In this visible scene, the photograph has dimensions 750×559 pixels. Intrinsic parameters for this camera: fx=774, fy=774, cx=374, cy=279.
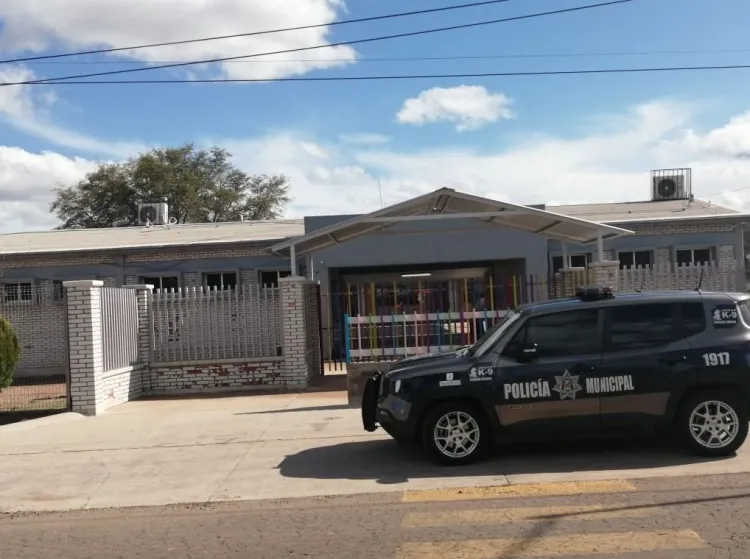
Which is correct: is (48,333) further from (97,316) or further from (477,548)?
(477,548)

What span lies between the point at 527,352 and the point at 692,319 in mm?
1778

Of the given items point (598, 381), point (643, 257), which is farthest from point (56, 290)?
point (598, 381)

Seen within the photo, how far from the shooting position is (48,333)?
2327cm

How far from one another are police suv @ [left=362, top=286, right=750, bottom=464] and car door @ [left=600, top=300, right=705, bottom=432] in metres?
0.01

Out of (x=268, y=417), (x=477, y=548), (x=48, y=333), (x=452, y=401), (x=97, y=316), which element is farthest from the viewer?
(x=48, y=333)

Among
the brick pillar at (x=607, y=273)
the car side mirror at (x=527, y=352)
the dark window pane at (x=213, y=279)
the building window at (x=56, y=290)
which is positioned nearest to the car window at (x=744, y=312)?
the car side mirror at (x=527, y=352)

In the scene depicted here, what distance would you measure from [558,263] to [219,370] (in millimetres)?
12626

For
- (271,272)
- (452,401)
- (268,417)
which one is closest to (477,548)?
(452,401)

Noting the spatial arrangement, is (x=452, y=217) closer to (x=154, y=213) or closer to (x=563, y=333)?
(x=563, y=333)

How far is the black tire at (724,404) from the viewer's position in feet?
26.1

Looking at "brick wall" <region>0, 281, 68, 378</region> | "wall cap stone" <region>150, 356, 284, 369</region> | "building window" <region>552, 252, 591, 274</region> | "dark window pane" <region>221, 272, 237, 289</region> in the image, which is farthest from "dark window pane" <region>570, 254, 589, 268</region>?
"brick wall" <region>0, 281, 68, 378</region>

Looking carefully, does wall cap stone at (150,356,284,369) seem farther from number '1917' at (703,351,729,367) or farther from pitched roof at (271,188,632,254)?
number '1917' at (703,351,729,367)

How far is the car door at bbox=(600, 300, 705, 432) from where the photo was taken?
26.1 feet

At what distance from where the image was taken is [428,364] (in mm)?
8352
